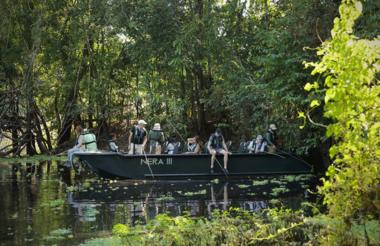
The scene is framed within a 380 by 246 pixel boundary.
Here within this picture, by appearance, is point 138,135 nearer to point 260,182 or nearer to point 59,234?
point 260,182

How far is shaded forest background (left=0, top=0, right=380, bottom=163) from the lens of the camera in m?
17.2

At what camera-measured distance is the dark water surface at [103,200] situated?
9484 mm

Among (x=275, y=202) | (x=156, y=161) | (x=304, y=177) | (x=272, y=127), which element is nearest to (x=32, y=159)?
(x=156, y=161)

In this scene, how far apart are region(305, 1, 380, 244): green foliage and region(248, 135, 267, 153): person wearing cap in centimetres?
1373

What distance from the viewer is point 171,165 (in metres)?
17.2

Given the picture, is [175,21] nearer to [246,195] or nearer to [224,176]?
[224,176]

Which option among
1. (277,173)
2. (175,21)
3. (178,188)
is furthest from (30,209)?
(175,21)

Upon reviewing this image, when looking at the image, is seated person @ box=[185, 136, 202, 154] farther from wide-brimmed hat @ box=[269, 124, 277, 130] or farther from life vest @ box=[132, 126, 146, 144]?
wide-brimmed hat @ box=[269, 124, 277, 130]

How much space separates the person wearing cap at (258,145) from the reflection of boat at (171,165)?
2.34 ft

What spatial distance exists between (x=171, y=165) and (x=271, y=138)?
348 cm

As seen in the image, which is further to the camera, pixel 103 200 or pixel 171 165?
pixel 171 165

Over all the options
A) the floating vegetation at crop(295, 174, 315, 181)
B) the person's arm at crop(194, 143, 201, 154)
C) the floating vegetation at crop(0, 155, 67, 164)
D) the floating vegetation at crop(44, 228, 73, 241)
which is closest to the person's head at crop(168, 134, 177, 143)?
the person's arm at crop(194, 143, 201, 154)

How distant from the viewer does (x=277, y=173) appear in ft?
59.6

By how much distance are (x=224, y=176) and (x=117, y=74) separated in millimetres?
15125
